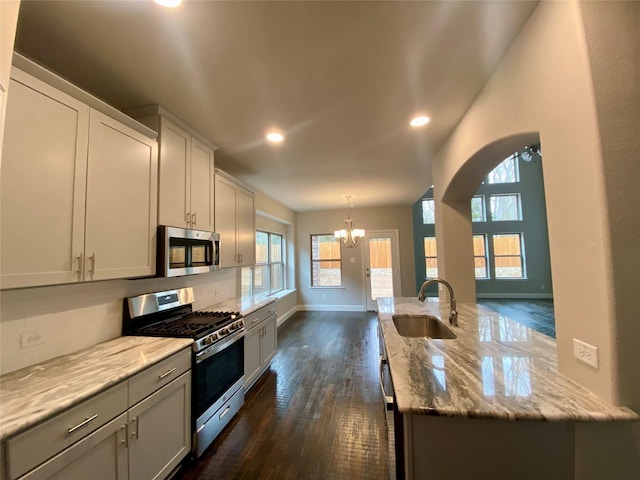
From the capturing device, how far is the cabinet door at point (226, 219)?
116 inches

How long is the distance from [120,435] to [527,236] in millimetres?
10232

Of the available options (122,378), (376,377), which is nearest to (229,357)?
(122,378)

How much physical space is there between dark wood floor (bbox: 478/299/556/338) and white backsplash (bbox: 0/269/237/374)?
6.31 m

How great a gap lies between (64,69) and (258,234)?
3.96m

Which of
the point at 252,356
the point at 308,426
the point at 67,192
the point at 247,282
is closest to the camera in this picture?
the point at 67,192

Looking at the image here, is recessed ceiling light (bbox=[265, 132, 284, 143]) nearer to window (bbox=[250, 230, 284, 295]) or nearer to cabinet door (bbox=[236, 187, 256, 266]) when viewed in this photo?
cabinet door (bbox=[236, 187, 256, 266])

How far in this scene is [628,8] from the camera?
1007mm

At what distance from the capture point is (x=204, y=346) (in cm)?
200

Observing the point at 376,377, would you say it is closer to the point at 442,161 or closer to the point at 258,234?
the point at 442,161

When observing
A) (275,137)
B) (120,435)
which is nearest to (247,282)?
(275,137)

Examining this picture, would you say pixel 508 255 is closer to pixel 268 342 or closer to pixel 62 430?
pixel 268 342

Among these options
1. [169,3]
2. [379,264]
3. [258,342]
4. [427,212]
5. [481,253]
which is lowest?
[258,342]

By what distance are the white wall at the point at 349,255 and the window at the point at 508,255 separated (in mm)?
3806

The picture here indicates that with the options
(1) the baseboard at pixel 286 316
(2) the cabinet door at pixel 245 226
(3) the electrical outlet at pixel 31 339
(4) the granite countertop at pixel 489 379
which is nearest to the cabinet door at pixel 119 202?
(3) the electrical outlet at pixel 31 339
